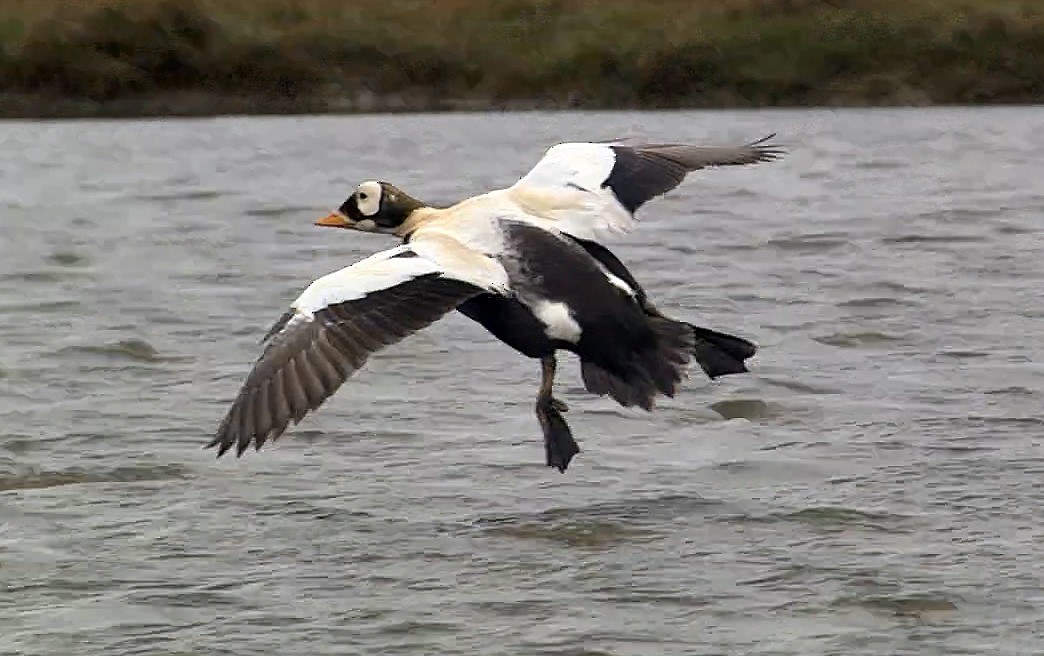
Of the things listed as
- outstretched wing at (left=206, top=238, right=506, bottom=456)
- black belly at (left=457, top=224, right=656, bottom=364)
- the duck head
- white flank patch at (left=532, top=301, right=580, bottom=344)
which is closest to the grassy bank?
the duck head

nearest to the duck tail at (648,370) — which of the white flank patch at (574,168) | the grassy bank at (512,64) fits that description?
the white flank patch at (574,168)

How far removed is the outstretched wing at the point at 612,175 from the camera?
8789mm

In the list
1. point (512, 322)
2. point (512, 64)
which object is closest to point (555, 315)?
point (512, 322)

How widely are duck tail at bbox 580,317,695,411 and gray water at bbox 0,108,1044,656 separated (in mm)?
417

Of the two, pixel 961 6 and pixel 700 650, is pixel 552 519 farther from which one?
pixel 961 6

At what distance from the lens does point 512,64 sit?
2950 cm

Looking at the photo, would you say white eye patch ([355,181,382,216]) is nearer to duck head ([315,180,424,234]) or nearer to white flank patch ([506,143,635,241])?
duck head ([315,180,424,234])

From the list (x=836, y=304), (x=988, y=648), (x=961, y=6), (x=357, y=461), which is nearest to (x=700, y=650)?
(x=988, y=648)

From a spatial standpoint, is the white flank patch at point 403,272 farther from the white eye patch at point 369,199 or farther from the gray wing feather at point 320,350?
the white eye patch at point 369,199

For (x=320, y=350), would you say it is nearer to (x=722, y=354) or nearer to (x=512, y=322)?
(x=512, y=322)

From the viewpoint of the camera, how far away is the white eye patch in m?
9.38

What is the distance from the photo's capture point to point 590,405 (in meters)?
10.4

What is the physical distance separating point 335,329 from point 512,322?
833 mm

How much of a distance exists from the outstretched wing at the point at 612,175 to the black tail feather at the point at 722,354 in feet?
1.66
